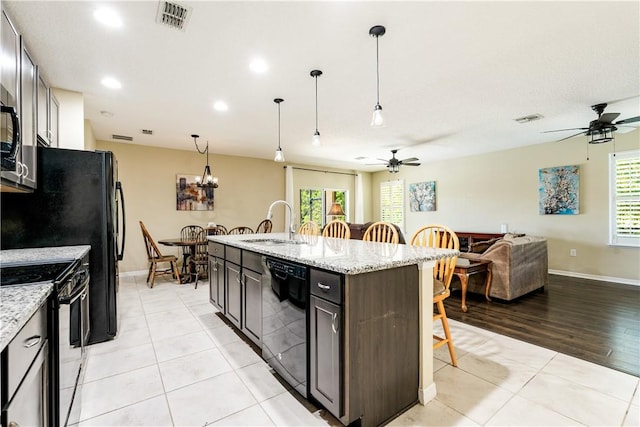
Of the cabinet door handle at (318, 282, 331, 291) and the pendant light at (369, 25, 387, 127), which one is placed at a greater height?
the pendant light at (369, 25, 387, 127)

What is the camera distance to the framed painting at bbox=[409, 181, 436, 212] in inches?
300

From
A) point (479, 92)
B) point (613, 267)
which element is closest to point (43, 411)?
point (479, 92)

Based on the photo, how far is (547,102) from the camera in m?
3.62

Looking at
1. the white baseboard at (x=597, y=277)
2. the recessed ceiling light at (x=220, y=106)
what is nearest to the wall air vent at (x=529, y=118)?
the white baseboard at (x=597, y=277)

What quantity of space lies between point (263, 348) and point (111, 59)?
2.78 meters

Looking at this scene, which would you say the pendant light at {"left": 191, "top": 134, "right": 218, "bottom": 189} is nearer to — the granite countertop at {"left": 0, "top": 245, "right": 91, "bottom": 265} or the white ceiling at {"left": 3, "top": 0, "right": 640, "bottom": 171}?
the white ceiling at {"left": 3, "top": 0, "right": 640, "bottom": 171}

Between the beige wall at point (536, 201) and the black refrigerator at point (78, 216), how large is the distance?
22.4ft

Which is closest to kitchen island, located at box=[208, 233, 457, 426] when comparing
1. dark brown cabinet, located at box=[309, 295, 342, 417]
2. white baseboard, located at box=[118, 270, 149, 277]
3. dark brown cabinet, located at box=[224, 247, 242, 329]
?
dark brown cabinet, located at box=[309, 295, 342, 417]

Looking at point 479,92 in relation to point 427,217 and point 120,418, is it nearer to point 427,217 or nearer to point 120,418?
point 120,418

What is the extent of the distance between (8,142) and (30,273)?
2.74ft

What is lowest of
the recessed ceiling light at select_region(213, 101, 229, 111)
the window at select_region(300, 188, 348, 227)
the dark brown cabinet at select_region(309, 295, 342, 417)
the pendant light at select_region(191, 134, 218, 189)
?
the dark brown cabinet at select_region(309, 295, 342, 417)

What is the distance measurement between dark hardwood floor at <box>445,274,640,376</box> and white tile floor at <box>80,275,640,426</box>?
0.77 feet

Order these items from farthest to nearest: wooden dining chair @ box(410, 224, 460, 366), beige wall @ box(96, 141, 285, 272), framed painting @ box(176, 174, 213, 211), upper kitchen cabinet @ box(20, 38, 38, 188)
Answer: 1. framed painting @ box(176, 174, 213, 211)
2. beige wall @ box(96, 141, 285, 272)
3. wooden dining chair @ box(410, 224, 460, 366)
4. upper kitchen cabinet @ box(20, 38, 38, 188)

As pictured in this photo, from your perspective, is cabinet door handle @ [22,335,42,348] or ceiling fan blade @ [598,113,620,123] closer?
cabinet door handle @ [22,335,42,348]
